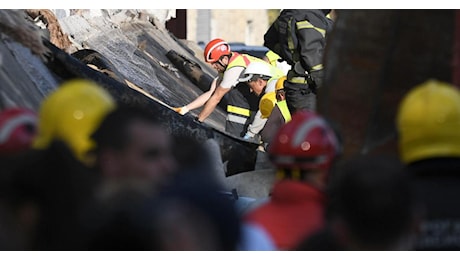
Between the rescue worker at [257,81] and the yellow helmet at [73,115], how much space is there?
617cm

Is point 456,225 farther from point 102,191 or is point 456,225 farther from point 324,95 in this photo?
point 324,95

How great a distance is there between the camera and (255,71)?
36.9 ft

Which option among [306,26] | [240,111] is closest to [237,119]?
[240,111]

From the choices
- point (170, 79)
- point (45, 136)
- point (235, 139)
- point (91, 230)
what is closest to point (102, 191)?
point (91, 230)

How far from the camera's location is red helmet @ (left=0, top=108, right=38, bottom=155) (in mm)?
4727

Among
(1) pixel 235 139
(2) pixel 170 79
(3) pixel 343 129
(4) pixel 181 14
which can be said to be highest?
(3) pixel 343 129

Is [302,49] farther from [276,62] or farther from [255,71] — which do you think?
[276,62]

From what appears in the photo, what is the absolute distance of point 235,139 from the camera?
9.07m

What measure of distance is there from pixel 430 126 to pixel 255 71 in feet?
21.8

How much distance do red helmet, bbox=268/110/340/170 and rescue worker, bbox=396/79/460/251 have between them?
0.28m

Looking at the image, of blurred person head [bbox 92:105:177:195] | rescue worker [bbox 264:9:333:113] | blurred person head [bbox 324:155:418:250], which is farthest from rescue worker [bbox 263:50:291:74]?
blurred person head [bbox 324:155:418:250]

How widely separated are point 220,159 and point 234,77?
9.23ft

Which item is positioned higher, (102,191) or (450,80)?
(102,191)

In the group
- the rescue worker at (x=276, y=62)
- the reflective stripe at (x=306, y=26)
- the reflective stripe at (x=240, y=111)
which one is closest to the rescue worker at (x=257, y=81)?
the reflective stripe at (x=240, y=111)
